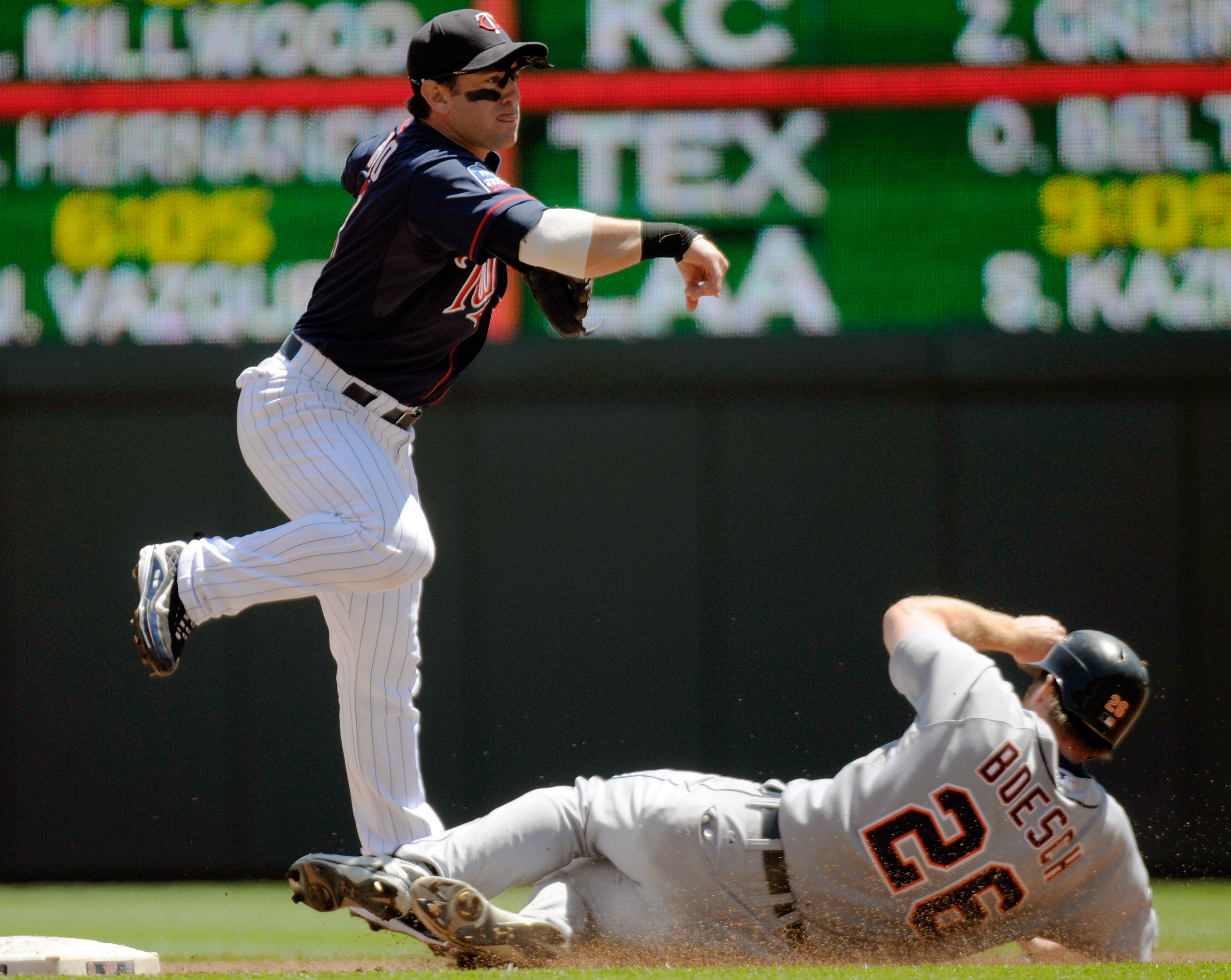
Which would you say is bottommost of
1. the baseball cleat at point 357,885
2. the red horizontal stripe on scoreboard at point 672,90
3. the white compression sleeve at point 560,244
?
the baseball cleat at point 357,885


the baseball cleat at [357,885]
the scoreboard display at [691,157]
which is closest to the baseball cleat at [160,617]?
the baseball cleat at [357,885]

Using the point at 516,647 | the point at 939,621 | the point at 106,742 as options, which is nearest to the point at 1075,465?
the point at 516,647

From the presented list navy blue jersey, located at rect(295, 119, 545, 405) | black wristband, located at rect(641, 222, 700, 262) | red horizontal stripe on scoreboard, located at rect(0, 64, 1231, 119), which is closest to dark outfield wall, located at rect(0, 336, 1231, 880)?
red horizontal stripe on scoreboard, located at rect(0, 64, 1231, 119)

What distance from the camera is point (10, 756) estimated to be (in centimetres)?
423

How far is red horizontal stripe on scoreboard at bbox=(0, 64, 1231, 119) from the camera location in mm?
3887

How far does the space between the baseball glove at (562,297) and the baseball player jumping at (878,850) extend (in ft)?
2.44

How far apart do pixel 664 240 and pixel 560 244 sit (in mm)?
176

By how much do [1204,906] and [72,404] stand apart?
11.4ft

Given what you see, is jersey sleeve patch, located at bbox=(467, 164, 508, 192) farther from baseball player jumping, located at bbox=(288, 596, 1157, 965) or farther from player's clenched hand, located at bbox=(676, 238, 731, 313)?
baseball player jumping, located at bbox=(288, 596, 1157, 965)

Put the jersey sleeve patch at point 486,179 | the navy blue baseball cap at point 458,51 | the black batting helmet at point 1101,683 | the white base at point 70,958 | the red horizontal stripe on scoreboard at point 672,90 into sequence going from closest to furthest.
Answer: the black batting helmet at point 1101,683 → the white base at point 70,958 → the jersey sleeve patch at point 486,179 → the navy blue baseball cap at point 458,51 → the red horizontal stripe on scoreboard at point 672,90

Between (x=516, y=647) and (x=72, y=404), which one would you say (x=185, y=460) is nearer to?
(x=72, y=404)

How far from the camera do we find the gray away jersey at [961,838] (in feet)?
6.55

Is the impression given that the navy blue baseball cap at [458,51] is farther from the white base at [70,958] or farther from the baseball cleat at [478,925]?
the white base at [70,958]

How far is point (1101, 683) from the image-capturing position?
6.78ft
